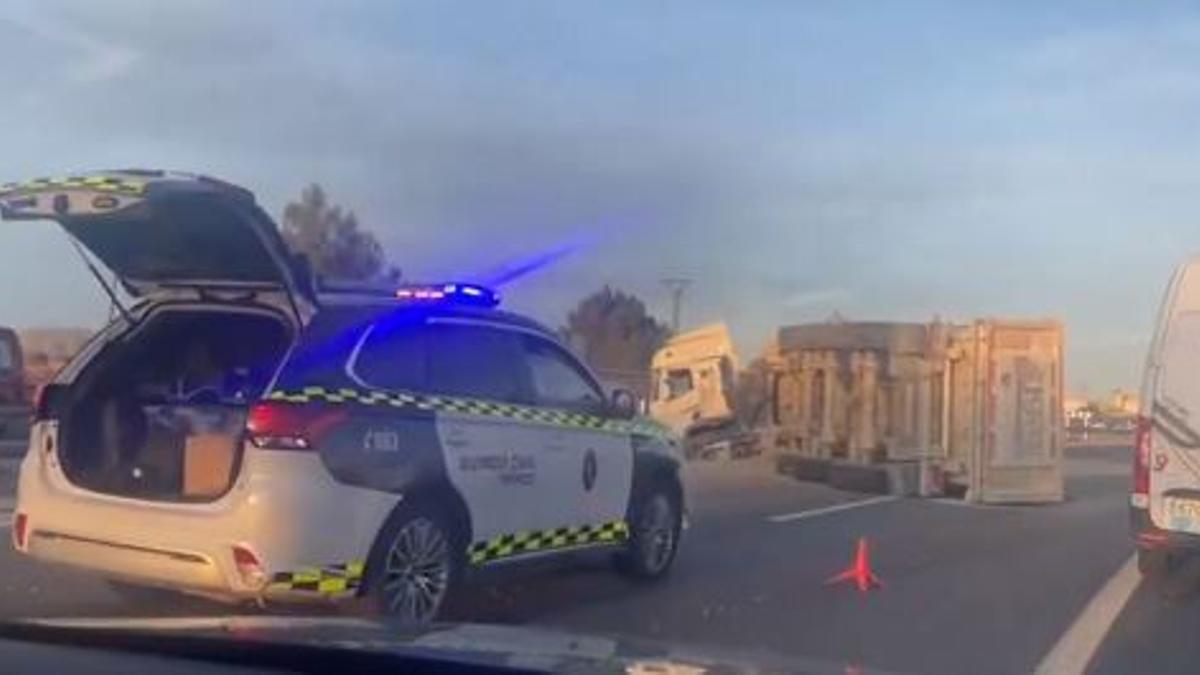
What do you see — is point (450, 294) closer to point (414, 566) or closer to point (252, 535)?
point (414, 566)

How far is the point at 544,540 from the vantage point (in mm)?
10188

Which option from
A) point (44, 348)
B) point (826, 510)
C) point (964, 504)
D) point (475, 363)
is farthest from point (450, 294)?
point (44, 348)

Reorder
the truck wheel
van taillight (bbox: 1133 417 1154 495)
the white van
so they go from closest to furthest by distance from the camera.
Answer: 1. the white van
2. van taillight (bbox: 1133 417 1154 495)
3. the truck wheel

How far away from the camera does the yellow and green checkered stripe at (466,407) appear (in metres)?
8.38

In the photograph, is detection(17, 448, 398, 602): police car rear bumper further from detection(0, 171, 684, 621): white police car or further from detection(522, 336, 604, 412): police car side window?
detection(522, 336, 604, 412): police car side window

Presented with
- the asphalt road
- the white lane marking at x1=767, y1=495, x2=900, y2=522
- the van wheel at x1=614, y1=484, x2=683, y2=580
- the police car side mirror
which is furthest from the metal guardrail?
the police car side mirror

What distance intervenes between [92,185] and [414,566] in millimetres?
2363

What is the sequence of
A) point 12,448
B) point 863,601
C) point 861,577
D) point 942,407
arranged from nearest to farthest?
point 863,601, point 861,577, point 942,407, point 12,448

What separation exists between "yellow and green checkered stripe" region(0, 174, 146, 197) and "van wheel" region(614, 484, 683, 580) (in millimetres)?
4360

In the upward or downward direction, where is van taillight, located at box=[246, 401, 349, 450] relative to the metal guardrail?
upward

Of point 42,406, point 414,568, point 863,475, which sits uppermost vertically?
point 42,406

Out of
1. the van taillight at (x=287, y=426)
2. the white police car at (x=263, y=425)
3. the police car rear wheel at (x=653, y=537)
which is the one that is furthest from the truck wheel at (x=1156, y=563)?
the van taillight at (x=287, y=426)

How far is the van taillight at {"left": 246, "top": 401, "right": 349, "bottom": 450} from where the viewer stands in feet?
27.1

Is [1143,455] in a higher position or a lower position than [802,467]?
higher
